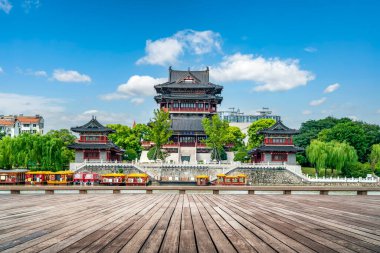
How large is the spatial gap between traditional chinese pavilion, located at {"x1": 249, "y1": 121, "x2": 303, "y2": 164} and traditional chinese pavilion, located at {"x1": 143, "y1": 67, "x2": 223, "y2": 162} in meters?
9.86

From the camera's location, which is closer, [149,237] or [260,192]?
[149,237]

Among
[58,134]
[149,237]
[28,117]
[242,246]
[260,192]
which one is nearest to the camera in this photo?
[242,246]

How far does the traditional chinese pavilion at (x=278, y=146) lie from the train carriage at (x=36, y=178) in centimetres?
2839

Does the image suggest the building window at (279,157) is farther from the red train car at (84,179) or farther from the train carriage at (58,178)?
the train carriage at (58,178)

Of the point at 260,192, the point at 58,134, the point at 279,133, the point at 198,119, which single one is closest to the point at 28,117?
the point at 58,134

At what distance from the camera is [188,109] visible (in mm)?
57906

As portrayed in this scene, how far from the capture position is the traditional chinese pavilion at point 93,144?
47406mm

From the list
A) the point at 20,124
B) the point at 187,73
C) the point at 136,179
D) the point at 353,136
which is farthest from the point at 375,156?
the point at 20,124

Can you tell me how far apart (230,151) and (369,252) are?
5130 cm

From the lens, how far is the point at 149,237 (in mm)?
5062

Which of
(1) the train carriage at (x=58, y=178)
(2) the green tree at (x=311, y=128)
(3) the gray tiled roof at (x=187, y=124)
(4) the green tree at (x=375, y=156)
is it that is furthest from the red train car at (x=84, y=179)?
(2) the green tree at (x=311, y=128)

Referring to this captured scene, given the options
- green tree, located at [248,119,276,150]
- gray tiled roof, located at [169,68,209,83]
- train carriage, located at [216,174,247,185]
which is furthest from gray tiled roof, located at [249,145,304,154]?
gray tiled roof, located at [169,68,209,83]

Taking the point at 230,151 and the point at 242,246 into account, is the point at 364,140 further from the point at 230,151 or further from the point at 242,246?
the point at 242,246

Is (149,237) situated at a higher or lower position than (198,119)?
lower
